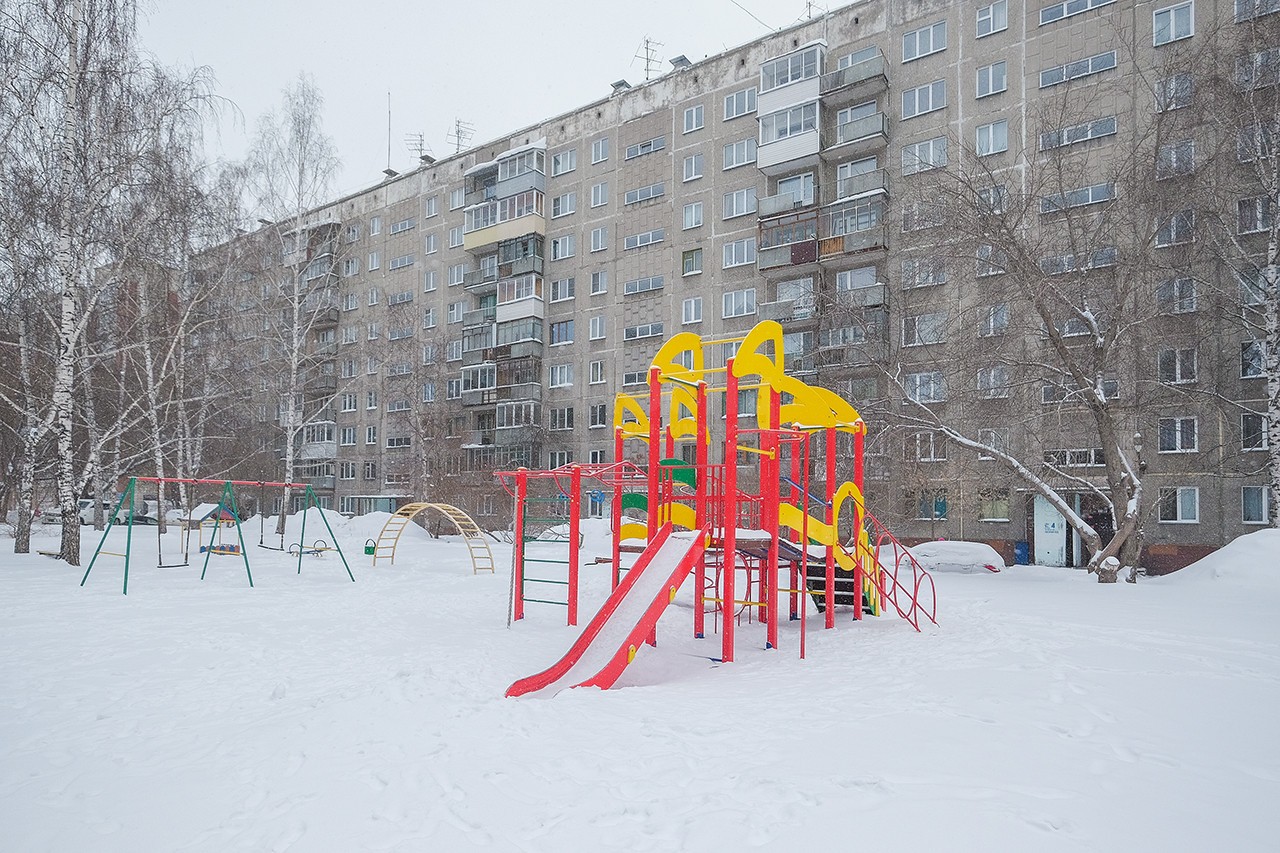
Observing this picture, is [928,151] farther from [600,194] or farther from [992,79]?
[600,194]

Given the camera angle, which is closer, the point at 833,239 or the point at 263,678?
the point at 263,678

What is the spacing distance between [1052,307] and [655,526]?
39.7ft

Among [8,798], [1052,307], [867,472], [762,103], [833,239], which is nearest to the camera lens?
[8,798]

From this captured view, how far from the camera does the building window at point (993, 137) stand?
2659 cm

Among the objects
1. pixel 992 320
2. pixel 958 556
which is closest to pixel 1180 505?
pixel 958 556

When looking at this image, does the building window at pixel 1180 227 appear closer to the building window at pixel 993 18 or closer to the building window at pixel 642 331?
the building window at pixel 993 18

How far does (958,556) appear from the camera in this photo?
21.0 metres

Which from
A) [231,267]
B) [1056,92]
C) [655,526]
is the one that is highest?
[1056,92]

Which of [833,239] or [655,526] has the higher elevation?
[833,239]

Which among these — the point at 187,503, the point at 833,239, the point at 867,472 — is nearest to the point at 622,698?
the point at 867,472

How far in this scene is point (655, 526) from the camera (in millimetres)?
10500

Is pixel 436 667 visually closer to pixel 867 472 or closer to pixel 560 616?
pixel 560 616

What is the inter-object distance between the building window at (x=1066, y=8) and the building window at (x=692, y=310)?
1539cm

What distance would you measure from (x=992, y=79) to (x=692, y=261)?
12897 mm
